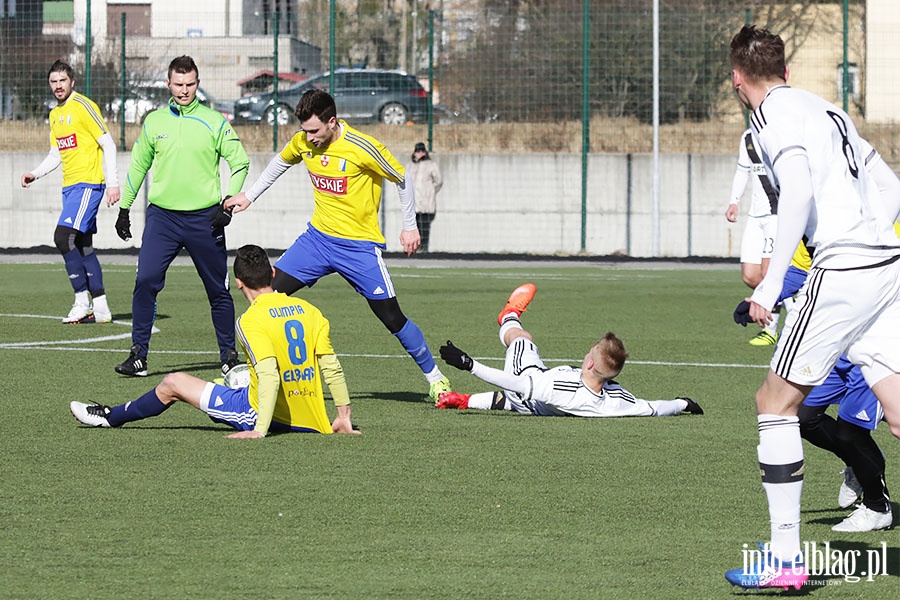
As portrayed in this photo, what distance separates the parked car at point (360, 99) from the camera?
27.9m

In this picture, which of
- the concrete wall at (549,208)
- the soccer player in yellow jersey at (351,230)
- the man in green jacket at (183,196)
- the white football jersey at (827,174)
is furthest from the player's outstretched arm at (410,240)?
the concrete wall at (549,208)

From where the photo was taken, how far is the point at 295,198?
2722cm

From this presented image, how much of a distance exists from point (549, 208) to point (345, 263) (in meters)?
17.2

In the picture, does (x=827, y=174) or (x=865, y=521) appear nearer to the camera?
(x=827, y=174)

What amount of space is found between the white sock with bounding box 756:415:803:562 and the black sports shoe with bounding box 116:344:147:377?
6.60 m

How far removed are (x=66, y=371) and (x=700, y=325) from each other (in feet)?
23.0

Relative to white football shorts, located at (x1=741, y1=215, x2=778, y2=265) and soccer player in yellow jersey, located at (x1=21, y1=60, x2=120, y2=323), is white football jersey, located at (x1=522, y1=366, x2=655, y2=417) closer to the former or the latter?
white football shorts, located at (x1=741, y1=215, x2=778, y2=265)

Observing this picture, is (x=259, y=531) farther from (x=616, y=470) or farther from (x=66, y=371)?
(x=66, y=371)

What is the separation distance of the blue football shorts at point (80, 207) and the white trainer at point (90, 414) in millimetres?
6583

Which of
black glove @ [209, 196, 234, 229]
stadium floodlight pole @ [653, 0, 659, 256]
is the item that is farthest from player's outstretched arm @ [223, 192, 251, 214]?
stadium floodlight pole @ [653, 0, 659, 256]

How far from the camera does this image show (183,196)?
11.3 meters

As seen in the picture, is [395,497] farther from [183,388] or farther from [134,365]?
[134,365]

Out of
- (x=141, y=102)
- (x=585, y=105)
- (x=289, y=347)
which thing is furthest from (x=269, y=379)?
(x=141, y=102)

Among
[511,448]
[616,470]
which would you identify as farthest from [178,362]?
[616,470]
